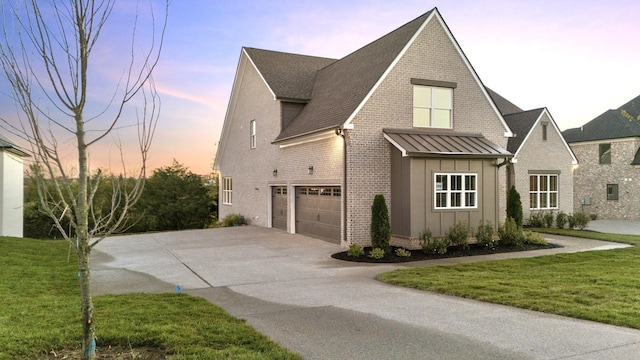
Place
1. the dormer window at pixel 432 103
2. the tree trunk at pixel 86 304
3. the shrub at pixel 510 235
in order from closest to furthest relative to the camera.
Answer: the tree trunk at pixel 86 304
the shrub at pixel 510 235
the dormer window at pixel 432 103

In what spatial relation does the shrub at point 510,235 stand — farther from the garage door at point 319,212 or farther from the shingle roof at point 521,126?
the shingle roof at point 521,126

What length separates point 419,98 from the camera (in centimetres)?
1666

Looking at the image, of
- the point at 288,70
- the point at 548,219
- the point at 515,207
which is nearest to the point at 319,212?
the point at 515,207

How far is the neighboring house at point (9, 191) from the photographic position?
2015cm

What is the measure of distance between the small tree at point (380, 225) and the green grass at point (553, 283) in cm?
266

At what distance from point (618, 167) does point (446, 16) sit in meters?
21.3

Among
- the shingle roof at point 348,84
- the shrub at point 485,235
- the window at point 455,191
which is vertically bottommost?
the shrub at point 485,235

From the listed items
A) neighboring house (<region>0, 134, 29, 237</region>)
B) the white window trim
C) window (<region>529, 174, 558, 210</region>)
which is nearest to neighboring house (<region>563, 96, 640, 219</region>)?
window (<region>529, 174, 558, 210</region>)

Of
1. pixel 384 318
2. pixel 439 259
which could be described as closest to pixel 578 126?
pixel 439 259

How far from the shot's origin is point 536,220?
2403 centimetres

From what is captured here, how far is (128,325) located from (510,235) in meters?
13.4

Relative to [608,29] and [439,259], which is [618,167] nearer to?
[608,29]

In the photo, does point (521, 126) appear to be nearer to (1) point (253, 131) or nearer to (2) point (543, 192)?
(2) point (543, 192)

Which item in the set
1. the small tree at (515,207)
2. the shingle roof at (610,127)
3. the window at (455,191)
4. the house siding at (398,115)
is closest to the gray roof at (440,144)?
the house siding at (398,115)
